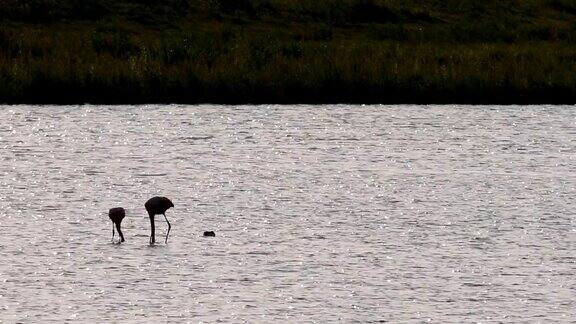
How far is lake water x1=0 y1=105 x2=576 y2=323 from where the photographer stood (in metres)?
14.3

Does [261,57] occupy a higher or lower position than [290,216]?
lower

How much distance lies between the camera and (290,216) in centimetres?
2012

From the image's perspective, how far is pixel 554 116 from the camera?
34.7m

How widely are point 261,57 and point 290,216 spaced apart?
19792 mm

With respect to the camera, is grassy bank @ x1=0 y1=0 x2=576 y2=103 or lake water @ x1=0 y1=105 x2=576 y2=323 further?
grassy bank @ x1=0 y1=0 x2=576 y2=103

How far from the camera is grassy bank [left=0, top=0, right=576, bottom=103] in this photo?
36.8m

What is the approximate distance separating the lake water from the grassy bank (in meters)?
1.86

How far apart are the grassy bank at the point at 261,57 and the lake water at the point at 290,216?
1.86 meters

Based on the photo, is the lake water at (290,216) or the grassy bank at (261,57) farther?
the grassy bank at (261,57)

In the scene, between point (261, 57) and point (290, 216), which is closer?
point (290, 216)

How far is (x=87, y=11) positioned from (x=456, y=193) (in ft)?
101

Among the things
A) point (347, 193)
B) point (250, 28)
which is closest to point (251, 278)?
point (347, 193)

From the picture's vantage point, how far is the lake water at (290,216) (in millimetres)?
14328

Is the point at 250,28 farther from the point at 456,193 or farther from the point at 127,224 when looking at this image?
the point at 127,224
